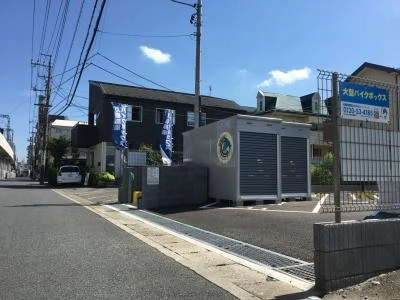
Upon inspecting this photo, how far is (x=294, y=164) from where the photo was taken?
19.2 meters

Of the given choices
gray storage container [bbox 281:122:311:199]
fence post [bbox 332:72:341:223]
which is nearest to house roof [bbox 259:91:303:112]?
gray storage container [bbox 281:122:311:199]

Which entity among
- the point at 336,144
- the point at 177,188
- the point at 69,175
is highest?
the point at 336,144

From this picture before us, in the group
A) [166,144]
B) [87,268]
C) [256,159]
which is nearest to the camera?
[87,268]

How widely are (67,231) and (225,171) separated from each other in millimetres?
7787

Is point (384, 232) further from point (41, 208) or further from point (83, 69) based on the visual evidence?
point (83, 69)

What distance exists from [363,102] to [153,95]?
3645 cm

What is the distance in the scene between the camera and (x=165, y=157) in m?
30.9

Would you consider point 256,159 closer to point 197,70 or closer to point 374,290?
point 197,70

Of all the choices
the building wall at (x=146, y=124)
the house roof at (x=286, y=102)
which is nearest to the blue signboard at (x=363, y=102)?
the building wall at (x=146, y=124)

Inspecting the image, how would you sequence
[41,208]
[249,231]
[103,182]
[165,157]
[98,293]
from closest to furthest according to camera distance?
[98,293], [249,231], [41,208], [165,157], [103,182]

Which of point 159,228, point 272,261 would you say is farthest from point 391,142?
point 159,228

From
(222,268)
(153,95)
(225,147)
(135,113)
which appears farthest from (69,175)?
(222,268)

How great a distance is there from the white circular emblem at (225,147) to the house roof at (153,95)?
895 inches

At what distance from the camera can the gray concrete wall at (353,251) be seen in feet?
20.6
